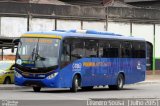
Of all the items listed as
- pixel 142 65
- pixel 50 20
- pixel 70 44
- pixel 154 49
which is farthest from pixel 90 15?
pixel 70 44

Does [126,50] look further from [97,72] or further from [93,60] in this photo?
[93,60]

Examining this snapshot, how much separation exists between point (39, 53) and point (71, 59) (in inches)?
69.2

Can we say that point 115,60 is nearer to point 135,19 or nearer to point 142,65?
point 142,65

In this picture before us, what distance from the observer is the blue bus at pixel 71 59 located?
28172 mm

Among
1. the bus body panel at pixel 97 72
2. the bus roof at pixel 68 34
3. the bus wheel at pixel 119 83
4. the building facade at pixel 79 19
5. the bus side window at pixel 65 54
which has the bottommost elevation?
the bus wheel at pixel 119 83

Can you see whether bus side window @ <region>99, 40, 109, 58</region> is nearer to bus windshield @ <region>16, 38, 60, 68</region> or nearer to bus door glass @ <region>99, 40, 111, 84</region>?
bus door glass @ <region>99, 40, 111, 84</region>

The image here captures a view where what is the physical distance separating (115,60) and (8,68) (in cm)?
698

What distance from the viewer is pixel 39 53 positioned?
28188 millimetres

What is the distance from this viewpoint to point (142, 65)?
120ft

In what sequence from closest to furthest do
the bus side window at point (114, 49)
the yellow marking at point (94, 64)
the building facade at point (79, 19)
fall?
the yellow marking at point (94, 64) < the bus side window at point (114, 49) < the building facade at point (79, 19)

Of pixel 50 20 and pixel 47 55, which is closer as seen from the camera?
pixel 47 55

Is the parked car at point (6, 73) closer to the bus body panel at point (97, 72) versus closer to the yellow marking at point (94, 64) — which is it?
the bus body panel at point (97, 72)

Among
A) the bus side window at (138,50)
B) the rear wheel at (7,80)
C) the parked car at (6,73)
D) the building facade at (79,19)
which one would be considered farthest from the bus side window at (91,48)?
the building facade at (79,19)

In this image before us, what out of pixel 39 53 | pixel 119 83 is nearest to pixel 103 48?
pixel 119 83
